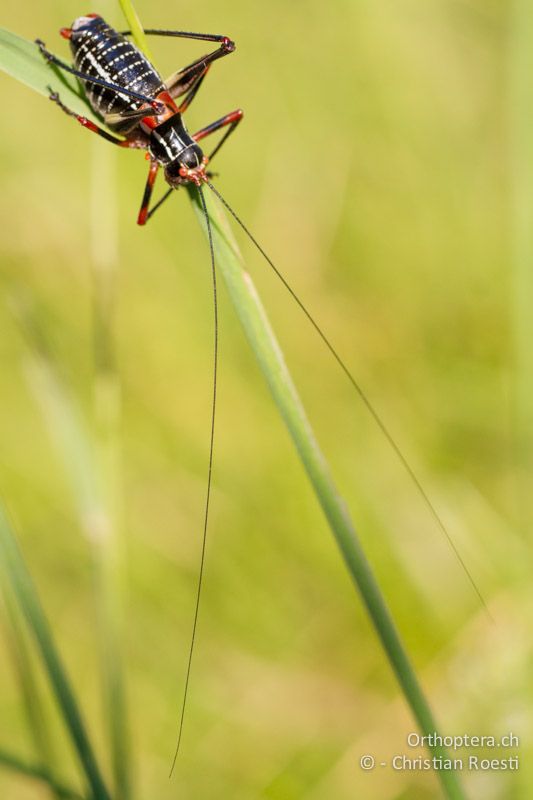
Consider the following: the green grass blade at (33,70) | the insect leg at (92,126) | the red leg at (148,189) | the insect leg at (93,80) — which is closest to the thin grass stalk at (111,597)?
the red leg at (148,189)

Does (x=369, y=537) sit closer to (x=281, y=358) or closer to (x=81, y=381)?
(x=81, y=381)

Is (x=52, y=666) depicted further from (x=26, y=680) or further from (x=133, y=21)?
(x=133, y=21)

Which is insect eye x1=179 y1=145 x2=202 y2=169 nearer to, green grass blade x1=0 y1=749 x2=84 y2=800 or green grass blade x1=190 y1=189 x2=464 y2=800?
green grass blade x1=190 y1=189 x2=464 y2=800

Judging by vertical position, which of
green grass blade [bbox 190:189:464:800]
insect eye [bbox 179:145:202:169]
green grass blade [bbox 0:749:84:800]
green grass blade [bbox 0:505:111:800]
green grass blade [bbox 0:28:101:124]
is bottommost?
green grass blade [bbox 0:749:84:800]

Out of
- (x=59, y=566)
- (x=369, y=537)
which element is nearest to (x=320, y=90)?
(x=369, y=537)

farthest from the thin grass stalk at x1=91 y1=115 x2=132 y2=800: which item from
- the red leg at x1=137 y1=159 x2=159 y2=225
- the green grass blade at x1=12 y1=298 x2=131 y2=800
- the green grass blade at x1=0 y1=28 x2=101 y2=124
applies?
the green grass blade at x1=0 y1=28 x2=101 y2=124
